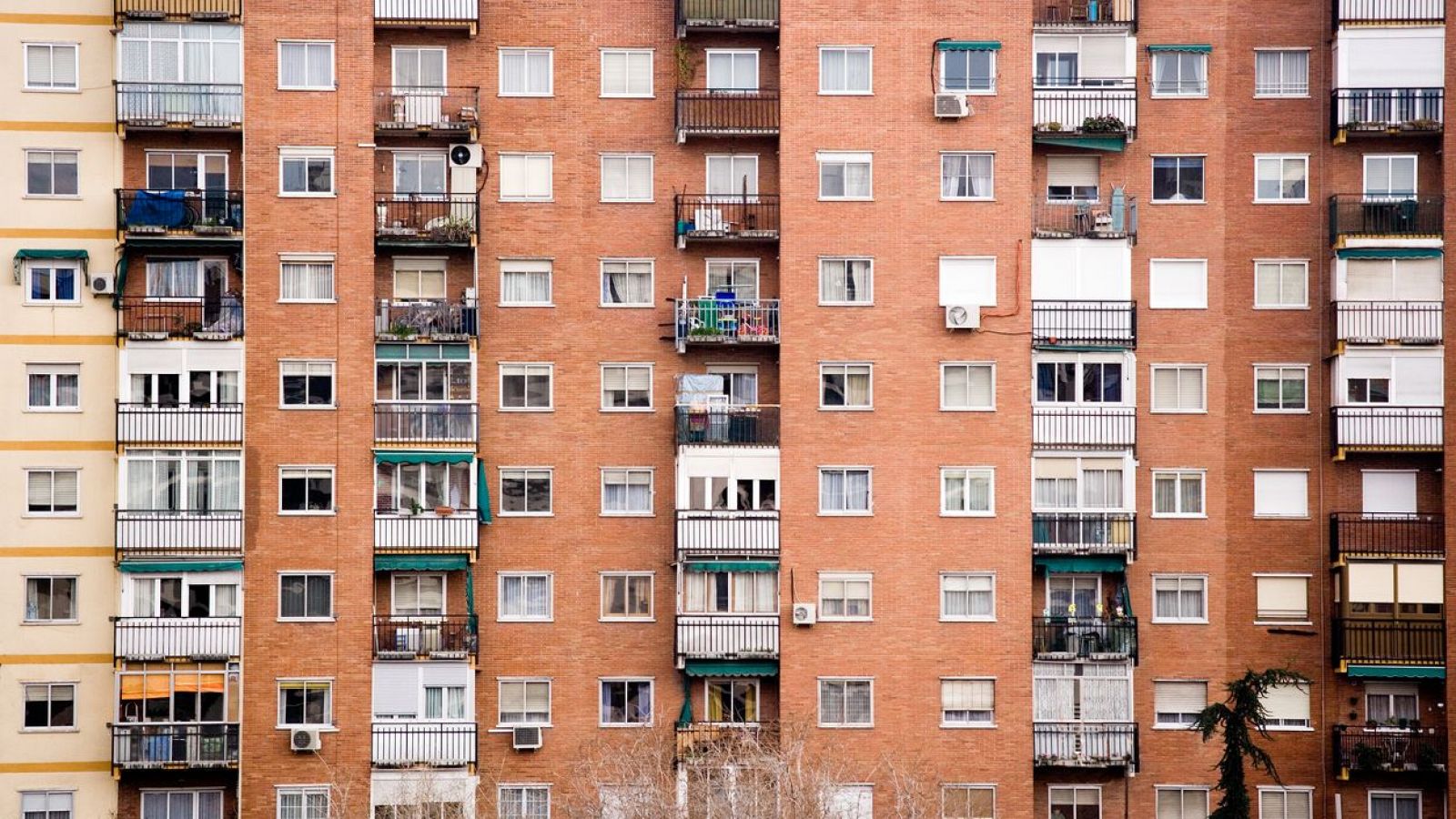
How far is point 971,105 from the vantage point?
66.9 metres

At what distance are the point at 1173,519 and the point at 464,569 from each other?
1808cm

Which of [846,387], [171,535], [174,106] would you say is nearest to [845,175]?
[846,387]

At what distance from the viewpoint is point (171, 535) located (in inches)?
2579

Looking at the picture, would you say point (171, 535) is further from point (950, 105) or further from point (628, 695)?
point (950, 105)

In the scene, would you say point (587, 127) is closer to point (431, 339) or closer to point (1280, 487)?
point (431, 339)

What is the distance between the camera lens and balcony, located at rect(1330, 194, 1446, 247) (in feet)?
221

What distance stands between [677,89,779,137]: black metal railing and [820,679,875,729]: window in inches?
554

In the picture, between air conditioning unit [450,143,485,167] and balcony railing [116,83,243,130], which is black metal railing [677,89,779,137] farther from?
balcony railing [116,83,243,130]

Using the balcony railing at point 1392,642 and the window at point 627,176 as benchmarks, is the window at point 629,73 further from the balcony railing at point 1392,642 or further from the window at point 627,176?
the balcony railing at point 1392,642

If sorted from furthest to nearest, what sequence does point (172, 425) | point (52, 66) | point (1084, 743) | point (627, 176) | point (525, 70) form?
point (525, 70), point (627, 176), point (52, 66), point (172, 425), point (1084, 743)

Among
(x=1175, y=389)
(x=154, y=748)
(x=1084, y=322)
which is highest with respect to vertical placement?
(x=1084, y=322)

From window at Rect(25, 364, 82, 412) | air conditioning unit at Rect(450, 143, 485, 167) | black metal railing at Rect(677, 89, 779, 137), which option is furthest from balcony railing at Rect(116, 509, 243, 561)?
black metal railing at Rect(677, 89, 779, 137)

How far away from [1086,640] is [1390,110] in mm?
15584

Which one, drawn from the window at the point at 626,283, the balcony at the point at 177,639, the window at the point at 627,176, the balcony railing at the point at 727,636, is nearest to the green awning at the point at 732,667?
the balcony railing at the point at 727,636
